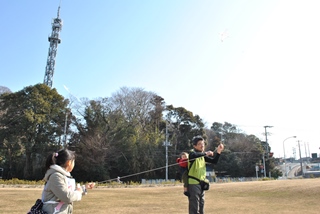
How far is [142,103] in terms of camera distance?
42.1 m

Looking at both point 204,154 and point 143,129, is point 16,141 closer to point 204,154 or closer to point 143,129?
point 143,129

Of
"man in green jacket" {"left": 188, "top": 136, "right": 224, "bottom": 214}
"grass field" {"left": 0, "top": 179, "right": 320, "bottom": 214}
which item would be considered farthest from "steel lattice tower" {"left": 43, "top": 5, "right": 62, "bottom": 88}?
"man in green jacket" {"left": 188, "top": 136, "right": 224, "bottom": 214}

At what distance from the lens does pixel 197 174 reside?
478 centimetres

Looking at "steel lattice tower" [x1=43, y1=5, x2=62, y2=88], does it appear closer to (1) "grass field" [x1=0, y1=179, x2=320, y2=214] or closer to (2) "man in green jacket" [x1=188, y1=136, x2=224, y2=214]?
(1) "grass field" [x1=0, y1=179, x2=320, y2=214]

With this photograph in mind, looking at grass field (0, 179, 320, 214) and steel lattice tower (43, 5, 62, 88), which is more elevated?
steel lattice tower (43, 5, 62, 88)

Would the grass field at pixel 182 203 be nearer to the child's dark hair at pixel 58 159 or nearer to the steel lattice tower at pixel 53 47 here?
the child's dark hair at pixel 58 159

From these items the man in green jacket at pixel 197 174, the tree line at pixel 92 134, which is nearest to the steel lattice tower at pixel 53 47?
the tree line at pixel 92 134

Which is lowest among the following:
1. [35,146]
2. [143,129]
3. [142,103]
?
[35,146]

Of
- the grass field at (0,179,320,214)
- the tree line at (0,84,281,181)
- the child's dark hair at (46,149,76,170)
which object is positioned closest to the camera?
the child's dark hair at (46,149,76,170)

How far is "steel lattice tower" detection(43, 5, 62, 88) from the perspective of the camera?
47.7 metres

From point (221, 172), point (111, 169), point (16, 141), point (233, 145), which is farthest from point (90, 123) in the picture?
point (233, 145)

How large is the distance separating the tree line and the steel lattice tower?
7864mm

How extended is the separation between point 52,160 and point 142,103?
3898cm

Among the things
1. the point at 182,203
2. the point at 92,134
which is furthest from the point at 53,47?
the point at 182,203
